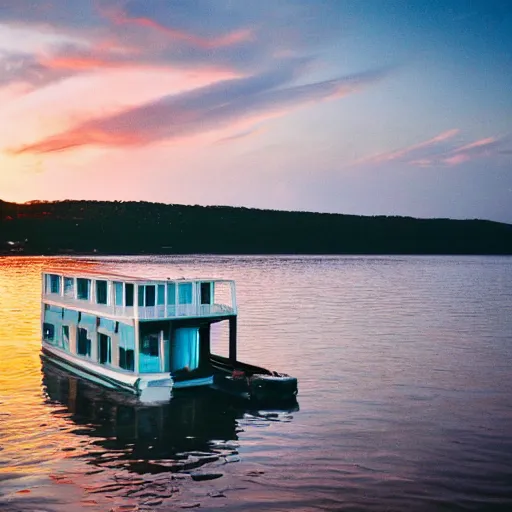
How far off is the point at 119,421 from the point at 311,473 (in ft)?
35.8

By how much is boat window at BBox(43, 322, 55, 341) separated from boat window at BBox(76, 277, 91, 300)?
20.7 feet

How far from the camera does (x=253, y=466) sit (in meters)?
26.2

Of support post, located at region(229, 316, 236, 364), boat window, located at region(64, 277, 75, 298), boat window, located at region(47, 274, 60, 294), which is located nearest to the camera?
support post, located at region(229, 316, 236, 364)

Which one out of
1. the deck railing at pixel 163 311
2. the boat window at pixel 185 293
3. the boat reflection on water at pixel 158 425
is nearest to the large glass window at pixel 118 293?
the deck railing at pixel 163 311

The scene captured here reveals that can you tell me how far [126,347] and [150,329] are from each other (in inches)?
70.1

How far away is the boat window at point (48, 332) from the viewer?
47250 mm

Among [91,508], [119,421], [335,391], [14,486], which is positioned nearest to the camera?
[91,508]

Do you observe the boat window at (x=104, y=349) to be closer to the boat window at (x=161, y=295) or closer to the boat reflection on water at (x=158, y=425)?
the boat reflection on water at (x=158, y=425)

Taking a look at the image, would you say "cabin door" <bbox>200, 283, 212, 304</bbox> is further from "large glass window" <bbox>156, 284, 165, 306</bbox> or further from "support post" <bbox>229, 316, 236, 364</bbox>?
"large glass window" <bbox>156, 284, 165, 306</bbox>

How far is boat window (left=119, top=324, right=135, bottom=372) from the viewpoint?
36312 mm

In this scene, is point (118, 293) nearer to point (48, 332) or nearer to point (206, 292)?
point (206, 292)

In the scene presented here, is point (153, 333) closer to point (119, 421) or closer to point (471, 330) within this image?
point (119, 421)

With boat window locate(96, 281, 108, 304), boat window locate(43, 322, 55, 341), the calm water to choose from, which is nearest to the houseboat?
boat window locate(96, 281, 108, 304)

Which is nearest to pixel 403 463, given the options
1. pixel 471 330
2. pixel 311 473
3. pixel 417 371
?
pixel 311 473
